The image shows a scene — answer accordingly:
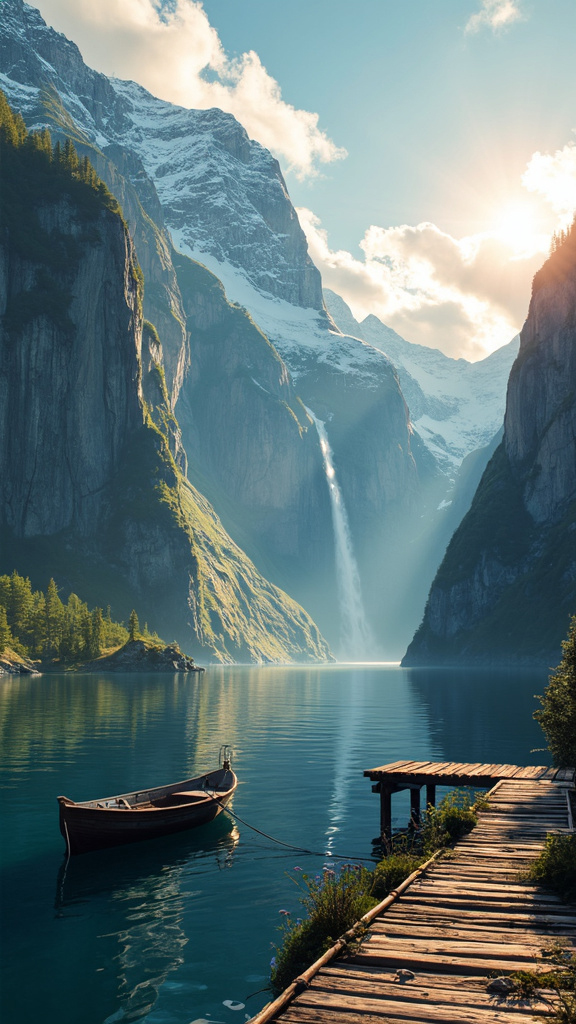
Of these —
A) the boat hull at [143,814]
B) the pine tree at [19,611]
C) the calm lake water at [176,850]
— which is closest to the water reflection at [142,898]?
the calm lake water at [176,850]

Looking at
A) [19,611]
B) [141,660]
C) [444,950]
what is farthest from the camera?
[141,660]

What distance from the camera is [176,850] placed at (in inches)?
1200

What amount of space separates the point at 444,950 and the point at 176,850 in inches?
793

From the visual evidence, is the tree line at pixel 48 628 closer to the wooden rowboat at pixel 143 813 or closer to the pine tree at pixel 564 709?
the wooden rowboat at pixel 143 813

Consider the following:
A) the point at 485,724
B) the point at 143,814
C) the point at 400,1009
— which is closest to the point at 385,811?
the point at 143,814

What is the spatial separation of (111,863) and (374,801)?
1518 cm

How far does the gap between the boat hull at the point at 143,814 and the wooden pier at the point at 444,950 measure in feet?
44.4

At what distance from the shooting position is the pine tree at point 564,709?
27688mm

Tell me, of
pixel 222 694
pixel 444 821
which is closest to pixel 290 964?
pixel 444 821

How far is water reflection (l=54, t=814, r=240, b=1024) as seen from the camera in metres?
18.4

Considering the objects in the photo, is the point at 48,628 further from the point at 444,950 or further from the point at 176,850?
the point at 444,950

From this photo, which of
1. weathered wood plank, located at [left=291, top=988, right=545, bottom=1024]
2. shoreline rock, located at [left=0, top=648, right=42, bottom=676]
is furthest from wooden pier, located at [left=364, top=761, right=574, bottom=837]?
shoreline rock, located at [left=0, top=648, right=42, bottom=676]

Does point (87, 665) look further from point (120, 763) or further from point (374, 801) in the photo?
point (374, 801)

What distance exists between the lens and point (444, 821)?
904 inches
